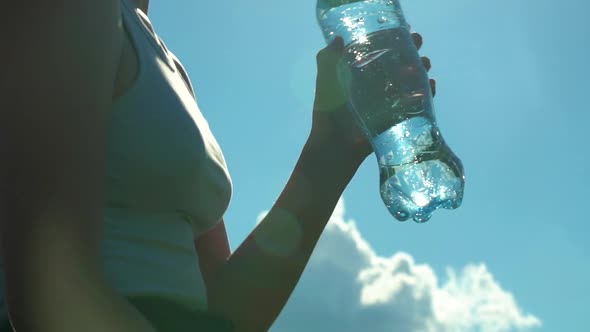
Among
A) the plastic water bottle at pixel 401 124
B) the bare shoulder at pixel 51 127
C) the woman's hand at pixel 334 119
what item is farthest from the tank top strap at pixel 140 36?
the plastic water bottle at pixel 401 124

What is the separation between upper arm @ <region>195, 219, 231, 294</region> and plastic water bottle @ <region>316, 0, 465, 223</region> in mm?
764

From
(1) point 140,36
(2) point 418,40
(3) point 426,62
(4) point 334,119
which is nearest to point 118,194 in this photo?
(1) point 140,36

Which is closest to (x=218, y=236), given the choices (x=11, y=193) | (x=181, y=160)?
(x=181, y=160)

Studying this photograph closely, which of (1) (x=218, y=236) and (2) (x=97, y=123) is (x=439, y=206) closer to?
(1) (x=218, y=236)

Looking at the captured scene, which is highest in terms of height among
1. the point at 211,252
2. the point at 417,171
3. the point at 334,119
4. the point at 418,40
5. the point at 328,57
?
the point at 418,40

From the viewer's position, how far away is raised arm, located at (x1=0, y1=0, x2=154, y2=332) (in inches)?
59.2

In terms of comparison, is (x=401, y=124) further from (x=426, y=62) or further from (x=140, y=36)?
(x=140, y=36)

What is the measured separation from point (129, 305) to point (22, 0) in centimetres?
80

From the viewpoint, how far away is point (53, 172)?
1.52m

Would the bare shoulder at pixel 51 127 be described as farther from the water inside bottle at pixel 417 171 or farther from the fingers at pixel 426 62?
the fingers at pixel 426 62

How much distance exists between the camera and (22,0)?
159 cm

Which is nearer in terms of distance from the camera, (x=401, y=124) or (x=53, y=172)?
(x=53, y=172)

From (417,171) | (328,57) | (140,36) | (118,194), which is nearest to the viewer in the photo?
(118,194)

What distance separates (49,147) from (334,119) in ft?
5.12
